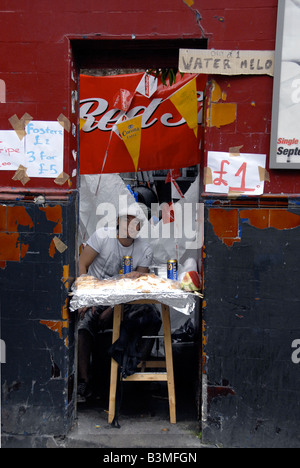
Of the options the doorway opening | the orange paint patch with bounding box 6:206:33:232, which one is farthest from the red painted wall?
the orange paint patch with bounding box 6:206:33:232

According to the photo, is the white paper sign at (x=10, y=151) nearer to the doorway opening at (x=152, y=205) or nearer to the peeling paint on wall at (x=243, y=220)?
the doorway opening at (x=152, y=205)

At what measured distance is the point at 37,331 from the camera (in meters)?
4.20

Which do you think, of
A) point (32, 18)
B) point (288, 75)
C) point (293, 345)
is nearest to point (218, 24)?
point (288, 75)

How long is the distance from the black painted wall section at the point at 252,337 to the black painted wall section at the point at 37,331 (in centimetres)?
121

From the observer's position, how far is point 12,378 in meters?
4.23

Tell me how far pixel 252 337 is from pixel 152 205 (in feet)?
9.94

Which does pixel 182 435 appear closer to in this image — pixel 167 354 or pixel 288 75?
pixel 167 354

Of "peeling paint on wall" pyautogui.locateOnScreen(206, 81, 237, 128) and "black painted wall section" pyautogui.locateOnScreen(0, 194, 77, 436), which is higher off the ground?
"peeling paint on wall" pyautogui.locateOnScreen(206, 81, 237, 128)

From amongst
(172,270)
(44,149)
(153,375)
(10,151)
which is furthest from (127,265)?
(10,151)

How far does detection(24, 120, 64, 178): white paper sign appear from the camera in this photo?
13.5 ft

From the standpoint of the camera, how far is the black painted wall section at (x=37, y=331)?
4.17 m

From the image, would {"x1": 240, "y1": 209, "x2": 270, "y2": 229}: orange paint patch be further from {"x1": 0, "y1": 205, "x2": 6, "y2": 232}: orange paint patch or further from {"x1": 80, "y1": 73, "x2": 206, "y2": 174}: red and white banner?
{"x1": 80, "y1": 73, "x2": 206, "y2": 174}: red and white banner

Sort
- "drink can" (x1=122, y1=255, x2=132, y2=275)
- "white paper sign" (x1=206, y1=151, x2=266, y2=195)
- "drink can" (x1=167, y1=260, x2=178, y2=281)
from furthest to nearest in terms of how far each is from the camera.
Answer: "drink can" (x1=122, y1=255, x2=132, y2=275) < "drink can" (x1=167, y1=260, x2=178, y2=281) < "white paper sign" (x1=206, y1=151, x2=266, y2=195)

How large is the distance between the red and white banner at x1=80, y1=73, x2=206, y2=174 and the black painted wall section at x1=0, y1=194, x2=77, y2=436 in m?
2.15
